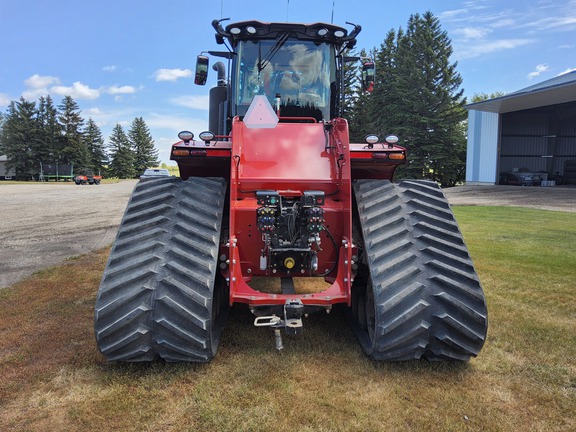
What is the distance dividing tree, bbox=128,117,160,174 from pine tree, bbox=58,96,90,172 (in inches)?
570

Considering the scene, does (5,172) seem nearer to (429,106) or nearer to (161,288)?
(429,106)

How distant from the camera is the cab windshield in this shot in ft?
16.8

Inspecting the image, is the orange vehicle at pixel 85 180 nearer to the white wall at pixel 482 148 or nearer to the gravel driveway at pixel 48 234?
the gravel driveway at pixel 48 234

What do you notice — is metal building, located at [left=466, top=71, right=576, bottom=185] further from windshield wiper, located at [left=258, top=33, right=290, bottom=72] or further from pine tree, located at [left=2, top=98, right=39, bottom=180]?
pine tree, located at [left=2, top=98, right=39, bottom=180]

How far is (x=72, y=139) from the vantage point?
69.1m

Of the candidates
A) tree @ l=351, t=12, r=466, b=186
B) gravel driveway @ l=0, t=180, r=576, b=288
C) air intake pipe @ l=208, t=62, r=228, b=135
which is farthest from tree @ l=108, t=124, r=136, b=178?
air intake pipe @ l=208, t=62, r=228, b=135

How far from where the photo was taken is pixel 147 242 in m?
3.54

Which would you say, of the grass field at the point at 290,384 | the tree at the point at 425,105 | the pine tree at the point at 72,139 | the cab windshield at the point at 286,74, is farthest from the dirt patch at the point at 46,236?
the pine tree at the point at 72,139

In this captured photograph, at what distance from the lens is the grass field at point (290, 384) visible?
8.86 ft

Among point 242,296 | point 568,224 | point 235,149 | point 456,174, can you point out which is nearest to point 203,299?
point 242,296

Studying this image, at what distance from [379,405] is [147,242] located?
82.5 inches

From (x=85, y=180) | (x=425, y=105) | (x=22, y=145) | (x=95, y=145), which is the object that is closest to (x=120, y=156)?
(x=95, y=145)

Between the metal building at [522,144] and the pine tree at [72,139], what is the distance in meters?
57.4

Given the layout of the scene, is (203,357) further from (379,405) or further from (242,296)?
(379,405)
